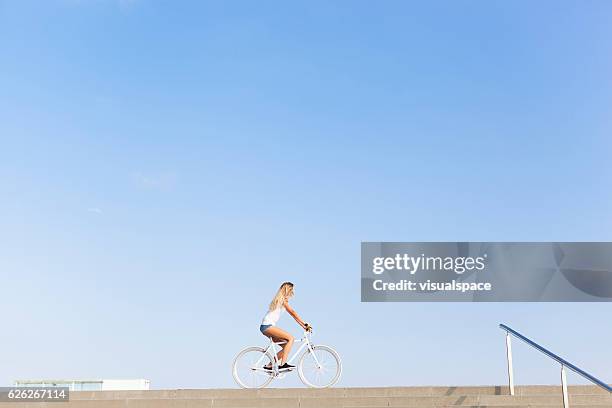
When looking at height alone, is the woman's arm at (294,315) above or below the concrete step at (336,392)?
above

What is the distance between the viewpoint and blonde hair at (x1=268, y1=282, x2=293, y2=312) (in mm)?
13961

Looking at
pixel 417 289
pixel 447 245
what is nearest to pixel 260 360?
pixel 417 289

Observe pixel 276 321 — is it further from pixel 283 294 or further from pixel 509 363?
pixel 509 363

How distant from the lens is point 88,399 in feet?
45.0

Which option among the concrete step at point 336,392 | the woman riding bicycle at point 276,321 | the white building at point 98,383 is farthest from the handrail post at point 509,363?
the white building at point 98,383

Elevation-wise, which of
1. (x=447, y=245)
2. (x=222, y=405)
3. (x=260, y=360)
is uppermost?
(x=447, y=245)

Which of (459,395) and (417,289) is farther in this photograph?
(417,289)

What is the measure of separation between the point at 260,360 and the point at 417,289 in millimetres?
9639

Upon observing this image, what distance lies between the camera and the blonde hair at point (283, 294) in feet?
45.8

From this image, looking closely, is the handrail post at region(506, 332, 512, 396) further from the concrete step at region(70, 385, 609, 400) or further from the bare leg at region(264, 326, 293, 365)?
the bare leg at region(264, 326, 293, 365)

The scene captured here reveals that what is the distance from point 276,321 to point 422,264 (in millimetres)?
10427

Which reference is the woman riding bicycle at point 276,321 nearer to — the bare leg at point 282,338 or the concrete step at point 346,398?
the bare leg at point 282,338

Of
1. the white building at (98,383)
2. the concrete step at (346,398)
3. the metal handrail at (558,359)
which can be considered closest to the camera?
the metal handrail at (558,359)

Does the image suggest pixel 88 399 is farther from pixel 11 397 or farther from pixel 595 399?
pixel 595 399
